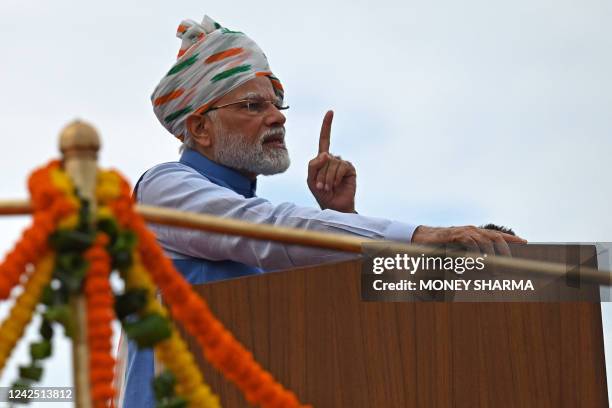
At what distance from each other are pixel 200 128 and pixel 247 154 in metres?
0.22

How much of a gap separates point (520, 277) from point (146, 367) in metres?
1.14

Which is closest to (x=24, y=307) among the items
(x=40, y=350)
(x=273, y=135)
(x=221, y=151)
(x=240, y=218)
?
(x=40, y=350)

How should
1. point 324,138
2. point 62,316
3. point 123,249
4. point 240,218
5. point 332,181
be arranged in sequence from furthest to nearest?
1. point 324,138
2. point 332,181
3. point 240,218
4. point 123,249
5. point 62,316

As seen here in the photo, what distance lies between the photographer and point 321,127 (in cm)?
408

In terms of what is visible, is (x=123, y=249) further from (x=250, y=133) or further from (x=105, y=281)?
(x=250, y=133)

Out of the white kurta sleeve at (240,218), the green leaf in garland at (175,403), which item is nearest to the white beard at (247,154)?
the white kurta sleeve at (240,218)

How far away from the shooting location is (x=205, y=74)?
3.93m

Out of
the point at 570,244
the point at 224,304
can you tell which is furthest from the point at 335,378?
the point at 570,244

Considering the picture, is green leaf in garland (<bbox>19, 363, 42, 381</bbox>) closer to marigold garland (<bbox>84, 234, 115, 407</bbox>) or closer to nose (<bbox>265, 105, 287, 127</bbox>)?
marigold garland (<bbox>84, 234, 115, 407</bbox>)

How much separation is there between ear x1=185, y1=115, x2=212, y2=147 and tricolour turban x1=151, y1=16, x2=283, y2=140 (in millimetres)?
24

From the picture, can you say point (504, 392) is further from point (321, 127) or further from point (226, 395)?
point (321, 127)

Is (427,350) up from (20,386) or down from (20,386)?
up

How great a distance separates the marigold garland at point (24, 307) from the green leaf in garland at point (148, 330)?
15cm

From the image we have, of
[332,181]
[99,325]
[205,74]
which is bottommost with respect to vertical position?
[99,325]
